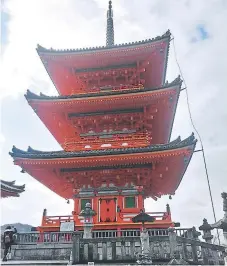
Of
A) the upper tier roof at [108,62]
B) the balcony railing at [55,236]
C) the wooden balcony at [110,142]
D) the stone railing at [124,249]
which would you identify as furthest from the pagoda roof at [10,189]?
the upper tier roof at [108,62]

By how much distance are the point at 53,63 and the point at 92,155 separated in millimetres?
8663

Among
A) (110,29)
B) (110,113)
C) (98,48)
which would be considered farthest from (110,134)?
(110,29)

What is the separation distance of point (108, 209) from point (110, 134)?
16.5ft

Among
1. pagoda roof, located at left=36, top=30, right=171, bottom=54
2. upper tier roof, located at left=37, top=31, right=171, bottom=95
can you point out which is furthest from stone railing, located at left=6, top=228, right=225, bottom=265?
pagoda roof, located at left=36, top=30, right=171, bottom=54

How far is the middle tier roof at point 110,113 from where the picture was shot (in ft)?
61.5

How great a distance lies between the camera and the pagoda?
17.2 metres

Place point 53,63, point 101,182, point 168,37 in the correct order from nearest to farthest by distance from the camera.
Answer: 1. point 101,182
2. point 168,37
3. point 53,63

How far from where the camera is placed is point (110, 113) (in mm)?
19609

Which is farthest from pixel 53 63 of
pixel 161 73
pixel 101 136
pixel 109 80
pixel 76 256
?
pixel 76 256

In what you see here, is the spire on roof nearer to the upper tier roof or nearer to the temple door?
the upper tier roof

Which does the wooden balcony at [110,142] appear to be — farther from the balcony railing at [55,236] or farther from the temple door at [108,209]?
the balcony railing at [55,236]

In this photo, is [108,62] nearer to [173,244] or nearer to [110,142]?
[110,142]

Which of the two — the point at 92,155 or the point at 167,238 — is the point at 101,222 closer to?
the point at 92,155

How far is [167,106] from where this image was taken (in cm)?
1978
